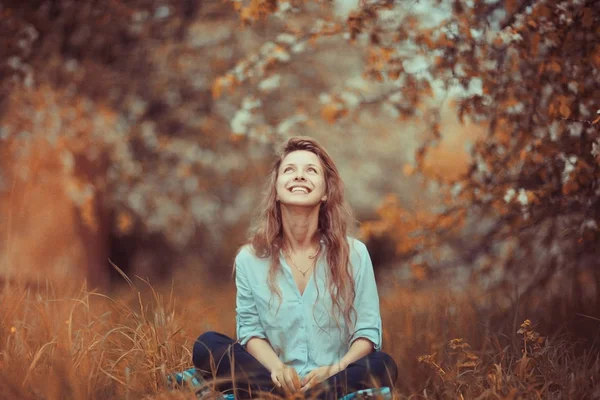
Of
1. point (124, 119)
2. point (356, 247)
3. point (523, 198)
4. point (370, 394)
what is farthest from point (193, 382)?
point (124, 119)

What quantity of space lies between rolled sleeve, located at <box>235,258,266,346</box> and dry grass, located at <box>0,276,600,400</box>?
10.5 inches

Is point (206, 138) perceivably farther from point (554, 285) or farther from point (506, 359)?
point (506, 359)

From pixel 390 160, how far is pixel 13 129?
6.60 meters

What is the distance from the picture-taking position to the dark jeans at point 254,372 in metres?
2.68

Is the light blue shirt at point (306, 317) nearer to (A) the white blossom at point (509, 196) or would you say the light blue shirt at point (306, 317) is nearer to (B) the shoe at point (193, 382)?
(B) the shoe at point (193, 382)

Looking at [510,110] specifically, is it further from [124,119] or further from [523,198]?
[124,119]

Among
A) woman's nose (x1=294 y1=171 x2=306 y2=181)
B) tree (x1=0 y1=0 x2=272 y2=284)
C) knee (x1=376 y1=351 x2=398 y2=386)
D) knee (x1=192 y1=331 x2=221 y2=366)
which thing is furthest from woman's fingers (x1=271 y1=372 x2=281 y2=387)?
tree (x1=0 y1=0 x2=272 y2=284)

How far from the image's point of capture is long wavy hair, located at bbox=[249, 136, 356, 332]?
9.70ft

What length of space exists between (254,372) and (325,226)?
73cm

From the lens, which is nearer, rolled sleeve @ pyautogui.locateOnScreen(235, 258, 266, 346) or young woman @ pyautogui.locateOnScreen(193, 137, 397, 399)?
young woman @ pyautogui.locateOnScreen(193, 137, 397, 399)

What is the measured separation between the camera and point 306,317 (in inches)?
114

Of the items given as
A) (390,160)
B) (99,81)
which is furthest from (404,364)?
(390,160)

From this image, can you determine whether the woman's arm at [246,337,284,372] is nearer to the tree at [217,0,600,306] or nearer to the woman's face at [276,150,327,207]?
the woman's face at [276,150,327,207]

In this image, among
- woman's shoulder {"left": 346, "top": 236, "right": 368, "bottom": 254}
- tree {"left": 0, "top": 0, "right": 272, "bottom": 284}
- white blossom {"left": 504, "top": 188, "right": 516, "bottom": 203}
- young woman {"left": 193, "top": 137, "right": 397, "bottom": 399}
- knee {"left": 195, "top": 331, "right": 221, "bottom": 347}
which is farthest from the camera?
tree {"left": 0, "top": 0, "right": 272, "bottom": 284}
